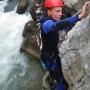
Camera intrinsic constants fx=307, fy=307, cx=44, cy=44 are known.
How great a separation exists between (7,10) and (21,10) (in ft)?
3.96

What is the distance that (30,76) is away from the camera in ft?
38.7

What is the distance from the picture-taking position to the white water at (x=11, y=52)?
11.7 m

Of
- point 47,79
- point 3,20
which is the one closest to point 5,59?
point 3,20

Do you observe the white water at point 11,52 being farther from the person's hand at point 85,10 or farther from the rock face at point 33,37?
the person's hand at point 85,10

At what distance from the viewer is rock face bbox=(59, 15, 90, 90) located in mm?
4074

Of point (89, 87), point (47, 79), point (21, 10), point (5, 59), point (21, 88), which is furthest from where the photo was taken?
point (21, 10)

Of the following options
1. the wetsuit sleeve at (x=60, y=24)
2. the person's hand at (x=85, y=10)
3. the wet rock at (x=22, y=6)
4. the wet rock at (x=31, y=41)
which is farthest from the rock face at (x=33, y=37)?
the person's hand at (x=85, y=10)

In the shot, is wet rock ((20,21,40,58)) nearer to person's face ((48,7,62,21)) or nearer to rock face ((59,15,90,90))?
person's face ((48,7,62,21))

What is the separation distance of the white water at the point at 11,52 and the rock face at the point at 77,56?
6862 mm

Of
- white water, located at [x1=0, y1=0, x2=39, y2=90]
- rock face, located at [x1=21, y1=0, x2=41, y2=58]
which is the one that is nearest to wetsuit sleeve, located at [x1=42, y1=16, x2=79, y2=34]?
white water, located at [x1=0, y1=0, x2=39, y2=90]

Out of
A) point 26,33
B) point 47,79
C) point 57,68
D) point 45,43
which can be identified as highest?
point 45,43

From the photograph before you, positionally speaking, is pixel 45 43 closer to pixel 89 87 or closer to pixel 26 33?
pixel 89 87

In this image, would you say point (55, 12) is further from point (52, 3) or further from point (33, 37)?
point (33, 37)

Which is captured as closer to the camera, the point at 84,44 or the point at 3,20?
the point at 84,44
